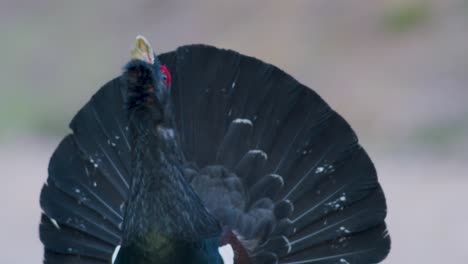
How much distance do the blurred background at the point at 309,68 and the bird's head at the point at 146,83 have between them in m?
5.07

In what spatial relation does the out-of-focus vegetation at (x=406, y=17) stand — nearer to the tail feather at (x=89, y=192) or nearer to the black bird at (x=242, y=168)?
the black bird at (x=242, y=168)

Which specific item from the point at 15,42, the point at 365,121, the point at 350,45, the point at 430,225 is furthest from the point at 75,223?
the point at 15,42

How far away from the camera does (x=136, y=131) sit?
19.2 feet

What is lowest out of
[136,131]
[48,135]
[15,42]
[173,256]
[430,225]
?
[430,225]

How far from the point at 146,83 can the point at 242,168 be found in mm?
1353

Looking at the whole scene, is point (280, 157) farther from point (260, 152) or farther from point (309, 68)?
point (309, 68)

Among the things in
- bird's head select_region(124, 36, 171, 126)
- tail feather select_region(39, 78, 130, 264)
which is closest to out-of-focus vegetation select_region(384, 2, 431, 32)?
tail feather select_region(39, 78, 130, 264)

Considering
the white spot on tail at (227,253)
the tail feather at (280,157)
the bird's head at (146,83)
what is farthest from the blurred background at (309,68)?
the bird's head at (146,83)

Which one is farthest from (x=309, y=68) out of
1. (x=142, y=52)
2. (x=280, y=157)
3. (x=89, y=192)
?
(x=142, y=52)

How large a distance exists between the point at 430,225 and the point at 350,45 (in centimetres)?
440

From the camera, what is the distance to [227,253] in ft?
20.7

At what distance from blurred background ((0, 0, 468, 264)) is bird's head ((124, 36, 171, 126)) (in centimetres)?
507

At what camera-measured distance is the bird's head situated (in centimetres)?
569

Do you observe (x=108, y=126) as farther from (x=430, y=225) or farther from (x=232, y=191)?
(x=430, y=225)
